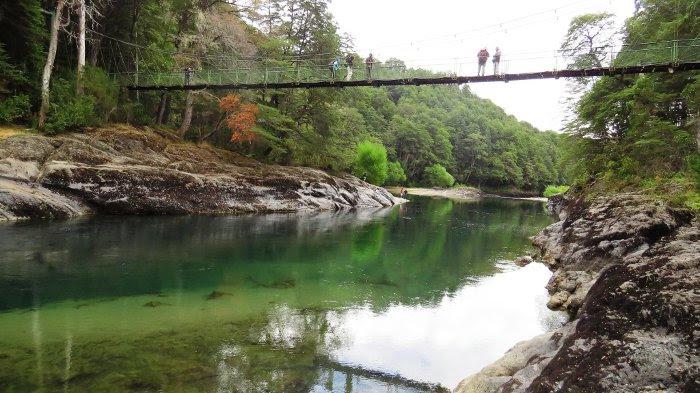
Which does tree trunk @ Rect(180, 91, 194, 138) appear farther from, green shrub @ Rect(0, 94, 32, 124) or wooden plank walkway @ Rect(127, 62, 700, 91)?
green shrub @ Rect(0, 94, 32, 124)

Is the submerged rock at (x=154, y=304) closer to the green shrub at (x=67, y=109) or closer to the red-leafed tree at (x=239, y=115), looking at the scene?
the green shrub at (x=67, y=109)

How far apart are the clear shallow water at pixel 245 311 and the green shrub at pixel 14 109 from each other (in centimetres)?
605

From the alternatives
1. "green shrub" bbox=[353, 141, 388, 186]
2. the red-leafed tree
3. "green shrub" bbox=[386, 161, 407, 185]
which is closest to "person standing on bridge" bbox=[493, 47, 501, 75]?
the red-leafed tree

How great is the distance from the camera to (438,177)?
251 ft

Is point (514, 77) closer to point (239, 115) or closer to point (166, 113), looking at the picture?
point (239, 115)

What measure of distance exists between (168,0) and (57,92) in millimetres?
8654

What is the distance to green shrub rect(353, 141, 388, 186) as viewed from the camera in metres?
50.7

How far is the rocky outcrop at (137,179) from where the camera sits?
61.9 feet

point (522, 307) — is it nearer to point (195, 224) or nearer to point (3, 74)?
point (195, 224)

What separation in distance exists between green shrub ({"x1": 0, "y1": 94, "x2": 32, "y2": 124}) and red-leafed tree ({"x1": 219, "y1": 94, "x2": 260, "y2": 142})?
9819mm

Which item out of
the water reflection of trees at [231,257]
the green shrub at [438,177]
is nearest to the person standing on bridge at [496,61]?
the water reflection of trees at [231,257]

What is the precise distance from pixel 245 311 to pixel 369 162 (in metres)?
42.1

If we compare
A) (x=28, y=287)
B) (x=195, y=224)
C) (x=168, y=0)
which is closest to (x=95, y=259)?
(x=28, y=287)

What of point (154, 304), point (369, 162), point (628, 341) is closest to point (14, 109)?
point (154, 304)
